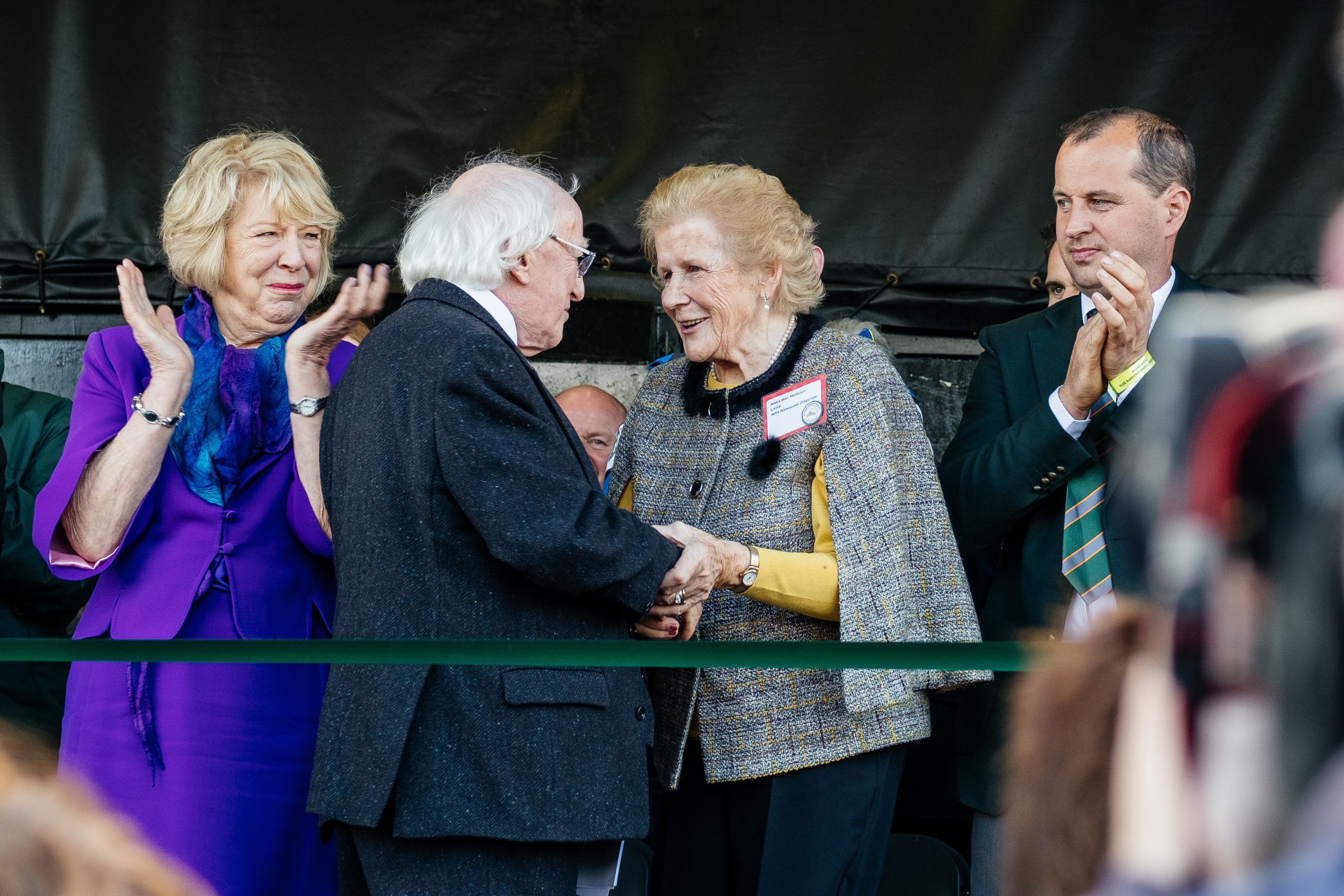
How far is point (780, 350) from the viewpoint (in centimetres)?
277

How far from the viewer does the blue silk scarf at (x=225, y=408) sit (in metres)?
2.52

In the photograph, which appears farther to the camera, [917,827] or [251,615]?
[917,827]

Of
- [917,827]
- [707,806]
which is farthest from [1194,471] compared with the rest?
[917,827]

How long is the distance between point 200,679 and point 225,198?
89 centimetres

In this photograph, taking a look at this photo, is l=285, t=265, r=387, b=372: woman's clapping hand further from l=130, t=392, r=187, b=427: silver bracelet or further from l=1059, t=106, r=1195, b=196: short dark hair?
l=1059, t=106, r=1195, b=196: short dark hair

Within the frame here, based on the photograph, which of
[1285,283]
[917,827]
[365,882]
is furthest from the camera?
[1285,283]

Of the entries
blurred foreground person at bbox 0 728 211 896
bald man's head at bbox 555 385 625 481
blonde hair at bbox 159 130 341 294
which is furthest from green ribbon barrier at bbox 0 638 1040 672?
bald man's head at bbox 555 385 625 481

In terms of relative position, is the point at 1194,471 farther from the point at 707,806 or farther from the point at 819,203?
the point at 819,203

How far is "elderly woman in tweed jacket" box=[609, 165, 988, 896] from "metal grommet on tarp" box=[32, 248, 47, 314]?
1869 millimetres

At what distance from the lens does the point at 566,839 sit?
2.03 metres

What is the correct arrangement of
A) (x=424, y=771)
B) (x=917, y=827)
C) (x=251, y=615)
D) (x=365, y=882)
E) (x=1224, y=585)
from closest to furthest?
1. (x=1224, y=585)
2. (x=424, y=771)
3. (x=365, y=882)
4. (x=251, y=615)
5. (x=917, y=827)

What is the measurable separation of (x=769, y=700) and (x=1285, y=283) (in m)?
2.08

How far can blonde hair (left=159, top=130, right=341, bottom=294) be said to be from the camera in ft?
8.75

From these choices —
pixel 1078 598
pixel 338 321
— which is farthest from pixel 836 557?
pixel 338 321
